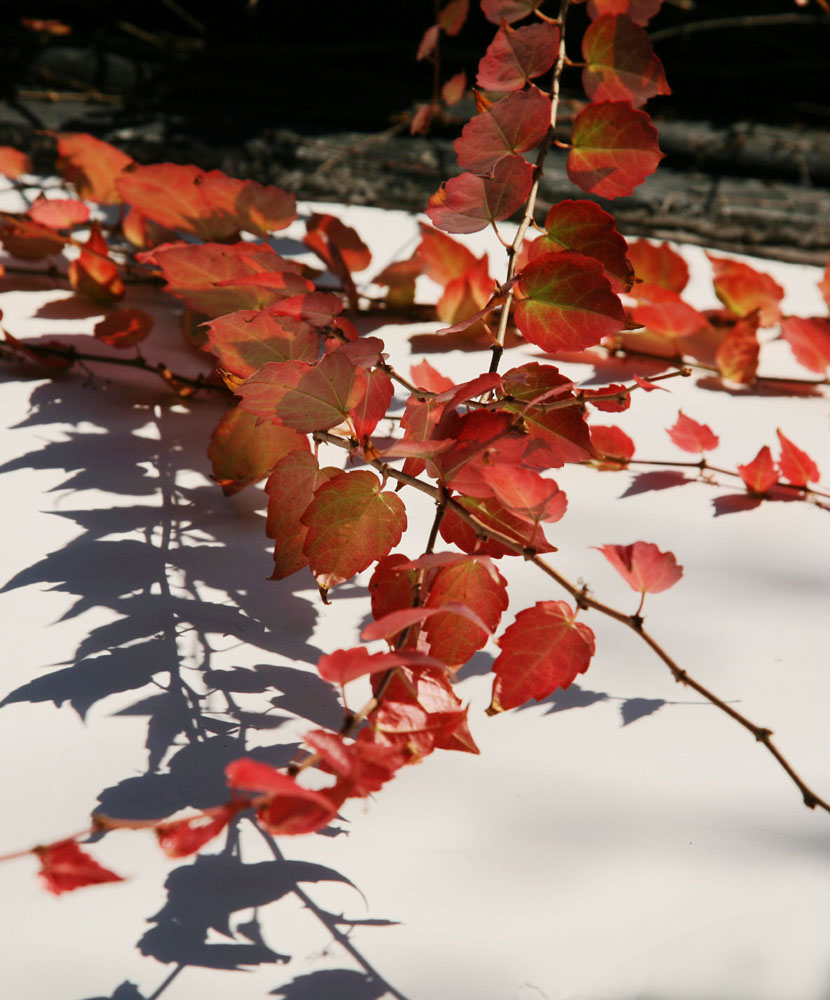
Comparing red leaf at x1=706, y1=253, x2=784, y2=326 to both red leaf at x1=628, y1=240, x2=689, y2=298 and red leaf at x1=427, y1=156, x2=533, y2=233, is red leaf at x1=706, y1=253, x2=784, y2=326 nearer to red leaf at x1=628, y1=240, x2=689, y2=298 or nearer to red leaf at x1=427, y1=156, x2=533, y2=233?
red leaf at x1=628, y1=240, x2=689, y2=298

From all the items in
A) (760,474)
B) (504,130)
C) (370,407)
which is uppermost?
(504,130)

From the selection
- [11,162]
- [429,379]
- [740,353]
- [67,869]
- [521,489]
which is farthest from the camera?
[11,162]

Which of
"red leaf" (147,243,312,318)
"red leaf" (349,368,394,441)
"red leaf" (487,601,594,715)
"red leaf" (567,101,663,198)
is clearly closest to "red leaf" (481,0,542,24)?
"red leaf" (567,101,663,198)

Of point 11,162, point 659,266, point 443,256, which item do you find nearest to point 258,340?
point 443,256

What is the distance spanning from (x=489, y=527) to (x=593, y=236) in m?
0.18

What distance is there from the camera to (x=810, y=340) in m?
0.77

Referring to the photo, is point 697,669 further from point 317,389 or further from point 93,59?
point 93,59

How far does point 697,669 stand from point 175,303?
1.91 ft

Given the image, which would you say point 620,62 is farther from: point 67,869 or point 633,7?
point 67,869

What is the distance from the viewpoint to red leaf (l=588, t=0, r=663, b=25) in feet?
2.13

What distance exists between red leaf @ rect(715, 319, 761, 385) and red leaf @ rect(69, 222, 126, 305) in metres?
0.52

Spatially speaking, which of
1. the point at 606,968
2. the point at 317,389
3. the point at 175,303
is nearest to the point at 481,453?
the point at 317,389

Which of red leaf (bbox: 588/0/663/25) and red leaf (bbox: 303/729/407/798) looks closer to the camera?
red leaf (bbox: 303/729/407/798)

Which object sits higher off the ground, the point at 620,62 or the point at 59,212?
the point at 620,62
